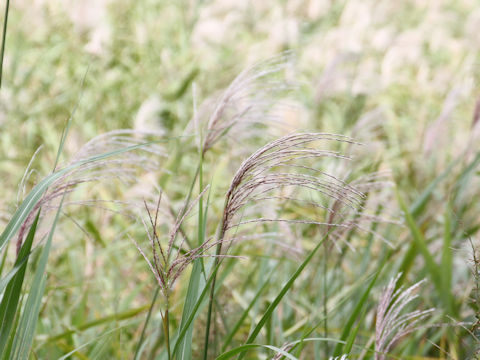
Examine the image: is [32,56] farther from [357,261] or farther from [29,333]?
[29,333]

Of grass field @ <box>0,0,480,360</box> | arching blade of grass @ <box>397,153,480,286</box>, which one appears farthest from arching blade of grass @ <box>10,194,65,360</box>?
arching blade of grass @ <box>397,153,480,286</box>

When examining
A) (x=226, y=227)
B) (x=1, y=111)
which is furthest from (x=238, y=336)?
(x=1, y=111)

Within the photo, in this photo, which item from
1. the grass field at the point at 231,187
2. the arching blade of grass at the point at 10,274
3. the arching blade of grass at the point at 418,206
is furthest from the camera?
the arching blade of grass at the point at 418,206

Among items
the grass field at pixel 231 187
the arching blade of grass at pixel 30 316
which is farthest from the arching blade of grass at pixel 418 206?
the arching blade of grass at pixel 30 316

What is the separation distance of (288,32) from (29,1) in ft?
4.90

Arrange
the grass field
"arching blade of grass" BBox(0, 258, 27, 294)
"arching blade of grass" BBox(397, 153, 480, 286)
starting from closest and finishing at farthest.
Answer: "arching blade of grass" BBox(0, 258, 27, 294)
the grass field
"arching blade of grass" BBox(397, 153, 480, 286)

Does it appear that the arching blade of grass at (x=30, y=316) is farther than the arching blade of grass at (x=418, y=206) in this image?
No

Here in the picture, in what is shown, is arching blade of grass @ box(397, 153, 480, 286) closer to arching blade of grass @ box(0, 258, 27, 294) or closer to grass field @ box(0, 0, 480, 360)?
grass field @ box(0, 0, 480, 360)

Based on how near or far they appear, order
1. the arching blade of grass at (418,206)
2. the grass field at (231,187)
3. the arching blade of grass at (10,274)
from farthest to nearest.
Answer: the arching blade of grass at (418,206), the grass field at (231,187), the arching blade of grass at (10,274)

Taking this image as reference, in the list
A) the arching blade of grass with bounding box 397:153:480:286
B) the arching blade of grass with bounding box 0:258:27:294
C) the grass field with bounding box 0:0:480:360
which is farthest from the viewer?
the arching blade of grass with bounding box 397:153:480:286

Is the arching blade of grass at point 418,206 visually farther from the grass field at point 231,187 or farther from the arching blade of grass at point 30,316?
the arching blade of grass at point 30,316

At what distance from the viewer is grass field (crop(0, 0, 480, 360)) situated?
2.82ft

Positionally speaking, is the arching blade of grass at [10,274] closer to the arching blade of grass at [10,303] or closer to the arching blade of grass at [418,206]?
the arching blade of grass at [10,303]

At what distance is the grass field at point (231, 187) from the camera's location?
86 cm
